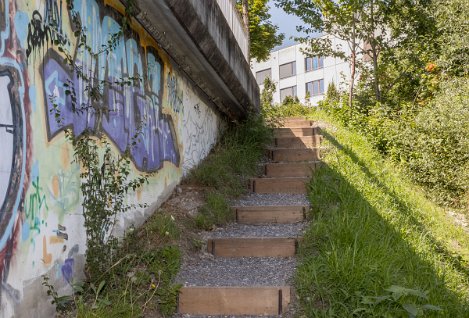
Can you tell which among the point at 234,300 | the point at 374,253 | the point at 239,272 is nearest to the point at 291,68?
the point at 239,272

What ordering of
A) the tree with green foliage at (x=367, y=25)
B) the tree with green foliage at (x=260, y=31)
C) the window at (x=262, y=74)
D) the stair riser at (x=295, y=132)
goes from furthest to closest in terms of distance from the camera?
the window at (x=262, y=74), the tree with green foliage at (x=260, y=31), the tree with green foliage at (x=367, y=25), the stair riser at (x=295, y=132)

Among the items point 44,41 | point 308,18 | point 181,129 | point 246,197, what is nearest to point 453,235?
point 246,197

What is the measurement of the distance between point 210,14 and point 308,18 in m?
8.27

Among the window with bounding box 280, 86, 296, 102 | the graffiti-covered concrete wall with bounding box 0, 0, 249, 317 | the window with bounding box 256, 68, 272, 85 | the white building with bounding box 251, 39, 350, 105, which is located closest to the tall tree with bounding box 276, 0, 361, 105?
the graffiti-covered concrete wall with bounding box 0, 0, 249, 317

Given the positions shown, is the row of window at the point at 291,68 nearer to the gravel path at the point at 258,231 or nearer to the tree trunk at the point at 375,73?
the tree trunk at the point at 375,73

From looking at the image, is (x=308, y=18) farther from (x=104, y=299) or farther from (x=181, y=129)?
(x=104, y=299)

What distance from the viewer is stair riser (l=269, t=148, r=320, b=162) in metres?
8.03

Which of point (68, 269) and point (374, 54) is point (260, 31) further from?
point (68, 269)

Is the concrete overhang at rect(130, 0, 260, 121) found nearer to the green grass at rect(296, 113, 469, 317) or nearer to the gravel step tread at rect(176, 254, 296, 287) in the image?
the green grass at rect(296, 113, 469, 317)

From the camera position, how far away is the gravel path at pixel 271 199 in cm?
623

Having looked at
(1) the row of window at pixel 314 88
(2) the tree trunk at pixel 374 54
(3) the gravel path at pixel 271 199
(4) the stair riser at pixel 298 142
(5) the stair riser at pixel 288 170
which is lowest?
(3) the gravel path at pixel 271 199

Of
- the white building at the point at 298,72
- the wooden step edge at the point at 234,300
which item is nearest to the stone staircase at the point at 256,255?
the wooden step edge at the point at 234,300

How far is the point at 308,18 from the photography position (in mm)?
13562

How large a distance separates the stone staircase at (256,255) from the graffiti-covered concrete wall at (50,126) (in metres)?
0.84
